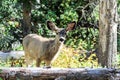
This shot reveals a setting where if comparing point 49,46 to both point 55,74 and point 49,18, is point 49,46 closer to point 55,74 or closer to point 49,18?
point 55,74

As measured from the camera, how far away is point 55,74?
809cm

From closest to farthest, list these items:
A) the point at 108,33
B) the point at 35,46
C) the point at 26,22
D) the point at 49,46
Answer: the point at 49,46 < the point at 35,46 < the point at 108,33 < the point at 26,22

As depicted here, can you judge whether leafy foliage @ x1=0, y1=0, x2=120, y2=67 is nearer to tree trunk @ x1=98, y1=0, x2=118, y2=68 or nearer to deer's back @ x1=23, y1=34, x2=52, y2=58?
tree trunk @ x1=98, y1=0, x2=118, y2=68

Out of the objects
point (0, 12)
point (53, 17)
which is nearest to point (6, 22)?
point (0, 12)

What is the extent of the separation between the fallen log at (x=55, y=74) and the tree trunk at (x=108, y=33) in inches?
209

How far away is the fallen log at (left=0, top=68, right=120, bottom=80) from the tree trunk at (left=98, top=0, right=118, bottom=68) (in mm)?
5302

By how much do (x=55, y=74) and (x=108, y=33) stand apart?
19.0 ft

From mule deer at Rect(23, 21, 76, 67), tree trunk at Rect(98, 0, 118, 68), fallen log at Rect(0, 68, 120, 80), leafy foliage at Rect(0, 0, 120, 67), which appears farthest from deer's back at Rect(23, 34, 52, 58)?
leafy foliage at Rect(0, 0, 120, 67)

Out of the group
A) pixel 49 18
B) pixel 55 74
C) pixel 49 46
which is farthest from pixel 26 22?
pixel 55 74

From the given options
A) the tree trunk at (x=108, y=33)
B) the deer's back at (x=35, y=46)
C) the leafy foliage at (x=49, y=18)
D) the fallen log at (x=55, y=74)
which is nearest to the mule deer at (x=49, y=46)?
the deer's back at (x=35, y=46)

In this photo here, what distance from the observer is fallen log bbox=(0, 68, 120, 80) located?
7.99 meters

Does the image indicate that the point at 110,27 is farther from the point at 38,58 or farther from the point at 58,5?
the point at 58,5

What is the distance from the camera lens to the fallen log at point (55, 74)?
26.2 ft

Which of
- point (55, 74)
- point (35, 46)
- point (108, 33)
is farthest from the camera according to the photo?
point (108, 33)
